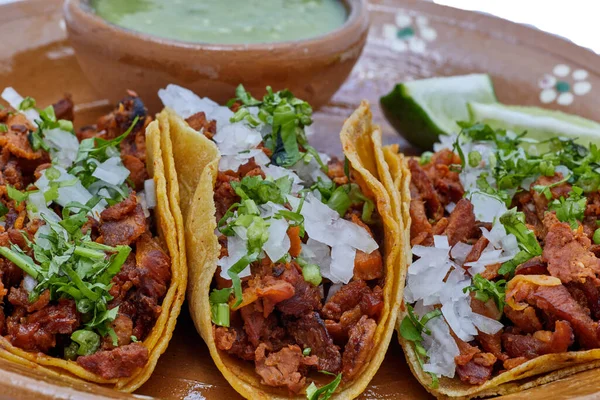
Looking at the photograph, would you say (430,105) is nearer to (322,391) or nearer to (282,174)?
(282,174)

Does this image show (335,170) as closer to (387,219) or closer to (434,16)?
(387,219)

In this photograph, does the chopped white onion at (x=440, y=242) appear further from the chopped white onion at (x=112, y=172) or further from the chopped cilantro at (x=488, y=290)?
the chopped white onion at (x=112, y=172)

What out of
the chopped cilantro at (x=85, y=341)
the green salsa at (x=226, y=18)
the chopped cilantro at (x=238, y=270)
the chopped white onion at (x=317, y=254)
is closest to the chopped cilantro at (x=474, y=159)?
the chopped white onion at (x=317, y=254)

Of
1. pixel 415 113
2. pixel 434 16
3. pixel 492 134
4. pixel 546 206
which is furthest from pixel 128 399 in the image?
pixel 434 16

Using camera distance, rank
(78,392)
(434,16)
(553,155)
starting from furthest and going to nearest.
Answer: (434,16)
(553,155)
(78,392)

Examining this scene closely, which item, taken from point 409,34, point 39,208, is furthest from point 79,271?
point 409,34

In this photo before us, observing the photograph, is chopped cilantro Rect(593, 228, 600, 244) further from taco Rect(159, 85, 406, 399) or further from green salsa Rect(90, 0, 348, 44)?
green salsa Rect(90, 0, 348, 44)

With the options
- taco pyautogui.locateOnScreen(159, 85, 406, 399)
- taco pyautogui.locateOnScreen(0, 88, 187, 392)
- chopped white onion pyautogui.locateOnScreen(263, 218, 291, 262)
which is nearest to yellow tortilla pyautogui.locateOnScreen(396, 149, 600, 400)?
taco pyautogui.locateOnScreen(159, 85, 406, 399)
